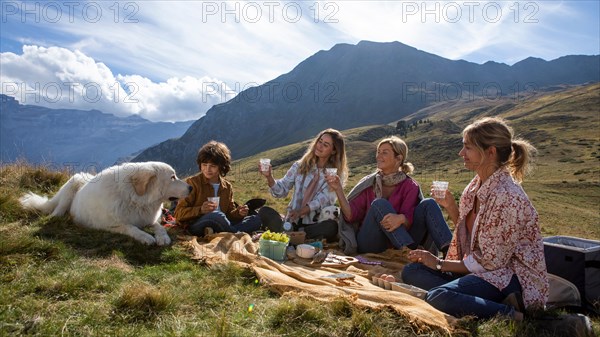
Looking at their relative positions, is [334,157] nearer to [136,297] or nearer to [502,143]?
[502,143]

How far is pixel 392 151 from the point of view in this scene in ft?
23.7

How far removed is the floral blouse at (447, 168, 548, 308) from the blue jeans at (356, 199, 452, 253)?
2131 millimetres

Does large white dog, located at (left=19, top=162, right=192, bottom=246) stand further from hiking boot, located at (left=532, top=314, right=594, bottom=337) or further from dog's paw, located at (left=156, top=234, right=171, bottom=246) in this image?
hiking boot, located at (left=532, top=314, right=594, bottom=337)

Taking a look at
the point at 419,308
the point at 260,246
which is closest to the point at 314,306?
the point at 419,308

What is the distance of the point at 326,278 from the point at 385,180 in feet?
9.20

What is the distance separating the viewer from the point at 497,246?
420cm

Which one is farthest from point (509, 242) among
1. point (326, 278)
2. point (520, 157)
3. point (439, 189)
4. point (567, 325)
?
point (326, 278)

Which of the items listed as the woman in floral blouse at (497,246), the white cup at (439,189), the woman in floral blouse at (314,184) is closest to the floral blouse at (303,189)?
the woman in floral blouse at (314,184)

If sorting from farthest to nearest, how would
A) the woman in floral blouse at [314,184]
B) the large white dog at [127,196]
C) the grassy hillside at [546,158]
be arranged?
the grassy hillside at [546,158], the woman in floral blouse at [314,184], the large white dog at [127,196]

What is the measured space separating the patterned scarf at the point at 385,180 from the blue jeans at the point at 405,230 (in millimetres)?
649

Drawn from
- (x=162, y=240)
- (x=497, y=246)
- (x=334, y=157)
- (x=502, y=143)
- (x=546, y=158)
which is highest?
(x=502, y=143)

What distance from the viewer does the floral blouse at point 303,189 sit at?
319 inches

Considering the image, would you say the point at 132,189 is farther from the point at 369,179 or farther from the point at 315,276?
the point at 369,179

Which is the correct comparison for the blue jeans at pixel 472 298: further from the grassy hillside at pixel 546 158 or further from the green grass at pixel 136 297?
the grassy hillside at pixel 546 158
